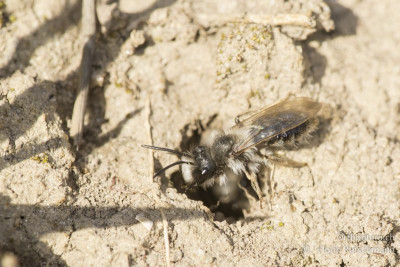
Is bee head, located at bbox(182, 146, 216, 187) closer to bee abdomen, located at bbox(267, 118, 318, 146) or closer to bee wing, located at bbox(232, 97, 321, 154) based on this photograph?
bee wing, located at bbox(232, 97, 321, 154)

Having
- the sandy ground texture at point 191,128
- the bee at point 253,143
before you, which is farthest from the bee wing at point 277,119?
the sandy ground texture at point 191,128

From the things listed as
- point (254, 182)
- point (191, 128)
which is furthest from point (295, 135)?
point (191, 128)

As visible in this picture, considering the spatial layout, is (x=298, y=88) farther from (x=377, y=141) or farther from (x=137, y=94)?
(x=137, y=94)

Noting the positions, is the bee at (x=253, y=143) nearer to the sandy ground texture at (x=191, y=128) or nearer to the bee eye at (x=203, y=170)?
the bee eye at (x=203, y=170)

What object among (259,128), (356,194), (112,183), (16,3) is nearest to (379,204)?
(356,194)

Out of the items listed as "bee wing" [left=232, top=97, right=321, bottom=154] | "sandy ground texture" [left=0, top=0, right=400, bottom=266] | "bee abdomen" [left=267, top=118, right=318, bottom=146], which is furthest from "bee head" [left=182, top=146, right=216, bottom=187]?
"bee abdomen" [left=267, top=118, right=318, bottom=146]

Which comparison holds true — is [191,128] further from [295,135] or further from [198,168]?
[295,135]

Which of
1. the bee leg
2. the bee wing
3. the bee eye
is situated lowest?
the bee leg

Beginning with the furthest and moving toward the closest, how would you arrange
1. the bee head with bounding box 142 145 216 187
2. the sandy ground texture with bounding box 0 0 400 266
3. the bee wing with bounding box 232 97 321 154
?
the bee wing with bounding box 232 97 321 154 < the bee head with bounding box 142 145 216 187 < the sandy ground texture with bounding box 0 0 400 266
